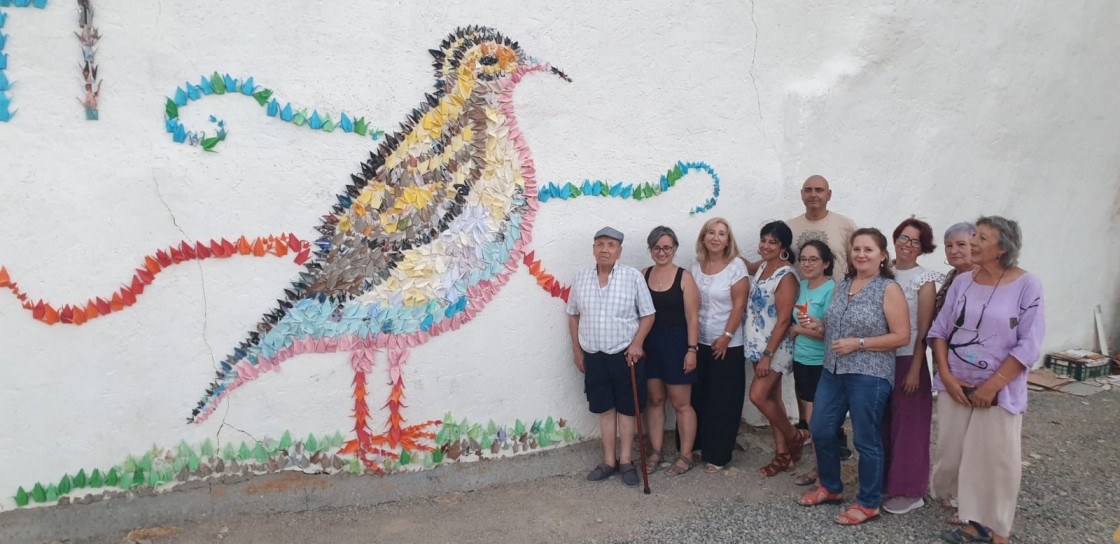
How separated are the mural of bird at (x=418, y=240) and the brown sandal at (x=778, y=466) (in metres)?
1.92

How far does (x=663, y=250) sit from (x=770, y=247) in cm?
60

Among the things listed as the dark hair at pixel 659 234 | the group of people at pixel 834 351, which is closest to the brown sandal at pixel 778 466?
the group of people at pixel 834 351

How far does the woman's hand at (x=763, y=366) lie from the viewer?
3.99 m

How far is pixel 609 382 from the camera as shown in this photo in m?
4.00

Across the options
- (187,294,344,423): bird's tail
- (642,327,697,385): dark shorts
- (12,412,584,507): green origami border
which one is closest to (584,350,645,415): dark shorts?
(642,327,697,385): dark shorts

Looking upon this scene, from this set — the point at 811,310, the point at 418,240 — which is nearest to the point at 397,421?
the point at 418,240

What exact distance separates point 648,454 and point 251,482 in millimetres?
2243

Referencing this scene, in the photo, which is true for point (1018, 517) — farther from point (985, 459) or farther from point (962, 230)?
point (962, 230)

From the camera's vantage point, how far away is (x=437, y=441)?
12.9ft

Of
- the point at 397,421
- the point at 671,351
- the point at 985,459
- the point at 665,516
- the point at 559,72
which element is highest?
the point at 559,72

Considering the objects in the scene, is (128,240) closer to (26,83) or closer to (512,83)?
(26,83)

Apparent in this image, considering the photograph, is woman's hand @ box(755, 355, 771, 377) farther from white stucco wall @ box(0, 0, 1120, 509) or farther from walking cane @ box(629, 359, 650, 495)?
white stucco wall @ box(0, 0, 1120, 509)

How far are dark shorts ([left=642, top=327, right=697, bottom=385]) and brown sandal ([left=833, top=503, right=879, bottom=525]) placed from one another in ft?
3.41

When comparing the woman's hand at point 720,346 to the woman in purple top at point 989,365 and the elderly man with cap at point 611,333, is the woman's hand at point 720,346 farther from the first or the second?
the woman in purple top at point 989,365
